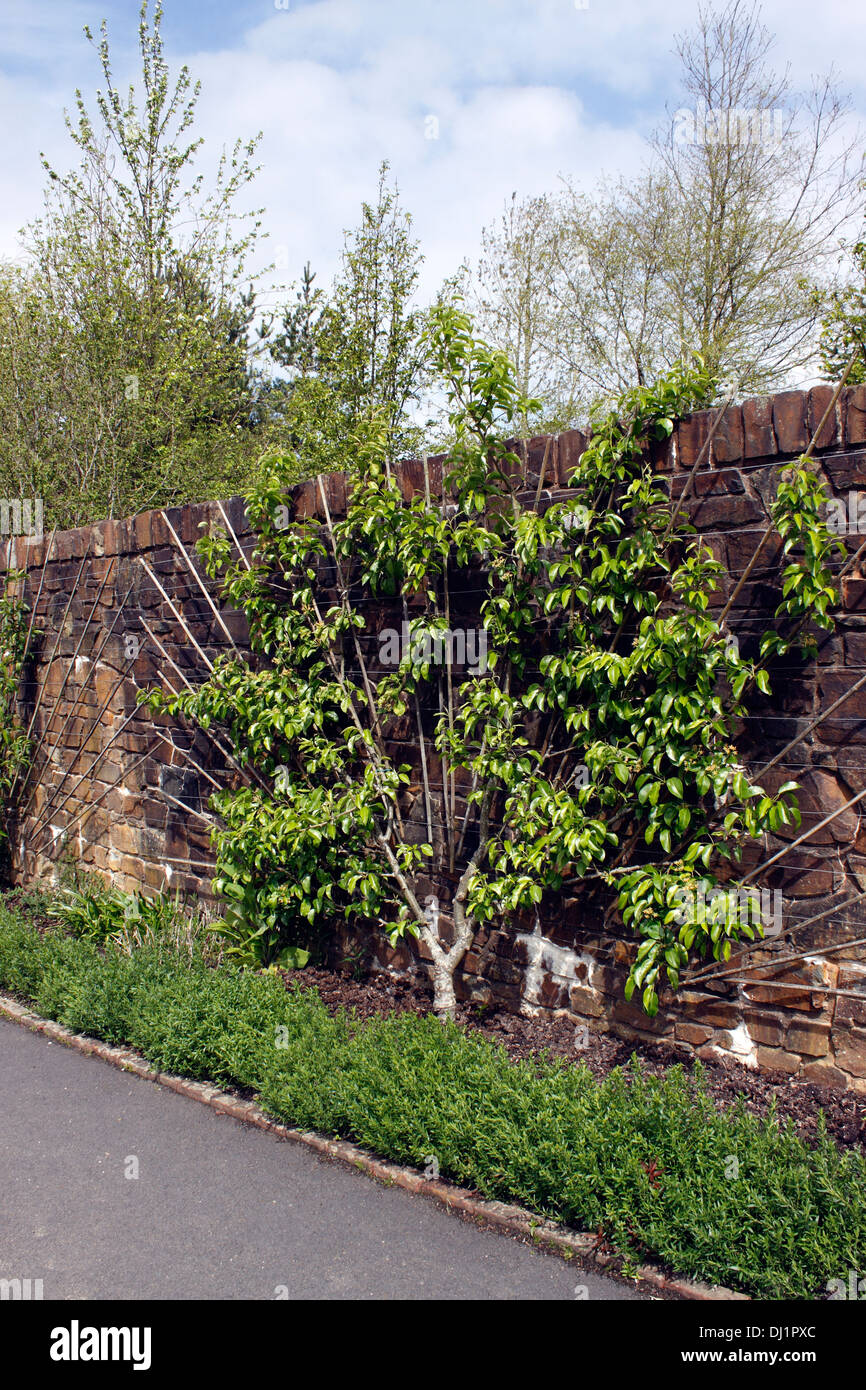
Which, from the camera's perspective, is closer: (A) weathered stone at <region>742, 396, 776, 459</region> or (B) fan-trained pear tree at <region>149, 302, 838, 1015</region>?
(A) weathered stone at <region>742, 396, 776, 459</region>

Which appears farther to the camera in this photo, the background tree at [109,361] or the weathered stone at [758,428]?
the background tree at [109,361]

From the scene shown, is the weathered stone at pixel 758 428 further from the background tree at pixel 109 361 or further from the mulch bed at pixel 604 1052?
the background tree at pixel 109 361

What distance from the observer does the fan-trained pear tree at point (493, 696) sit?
376 centimetres

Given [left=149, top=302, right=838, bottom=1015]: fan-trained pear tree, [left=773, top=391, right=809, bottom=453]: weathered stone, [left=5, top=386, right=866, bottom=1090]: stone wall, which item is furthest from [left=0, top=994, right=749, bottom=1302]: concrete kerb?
[left=773, top=391, right=809, bottom=453]: weathered stone

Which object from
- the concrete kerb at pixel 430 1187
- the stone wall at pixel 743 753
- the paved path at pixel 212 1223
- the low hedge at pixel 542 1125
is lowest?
the paved path at pixel 212 1223

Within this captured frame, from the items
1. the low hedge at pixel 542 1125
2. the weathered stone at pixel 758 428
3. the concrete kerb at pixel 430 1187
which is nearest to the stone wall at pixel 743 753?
the weathered stone at pixel 758 428

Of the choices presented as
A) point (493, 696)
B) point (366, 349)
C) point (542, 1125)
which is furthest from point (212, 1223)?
point (366, 349)

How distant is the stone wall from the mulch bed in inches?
2.7

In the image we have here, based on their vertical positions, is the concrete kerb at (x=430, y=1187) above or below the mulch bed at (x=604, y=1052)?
below

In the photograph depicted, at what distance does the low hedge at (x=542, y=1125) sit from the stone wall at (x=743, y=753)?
0.42m

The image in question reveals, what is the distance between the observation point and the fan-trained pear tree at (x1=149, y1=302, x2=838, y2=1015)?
376cm

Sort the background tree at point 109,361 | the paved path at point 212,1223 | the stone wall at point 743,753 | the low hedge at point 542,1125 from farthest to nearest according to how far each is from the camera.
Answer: the background tree at point 109,361, the stone wall at point 743,753, the paved path at point 212,1223, the low hedge at point 542,1125

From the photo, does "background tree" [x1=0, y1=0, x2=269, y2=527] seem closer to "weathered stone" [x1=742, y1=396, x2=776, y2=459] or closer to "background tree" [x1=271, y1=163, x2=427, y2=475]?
"background tree" [x1=271, y1=163, x2=427, y2=475]

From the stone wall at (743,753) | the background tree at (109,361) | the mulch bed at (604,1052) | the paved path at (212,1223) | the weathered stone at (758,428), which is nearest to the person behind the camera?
the paved path at (212,1223)
